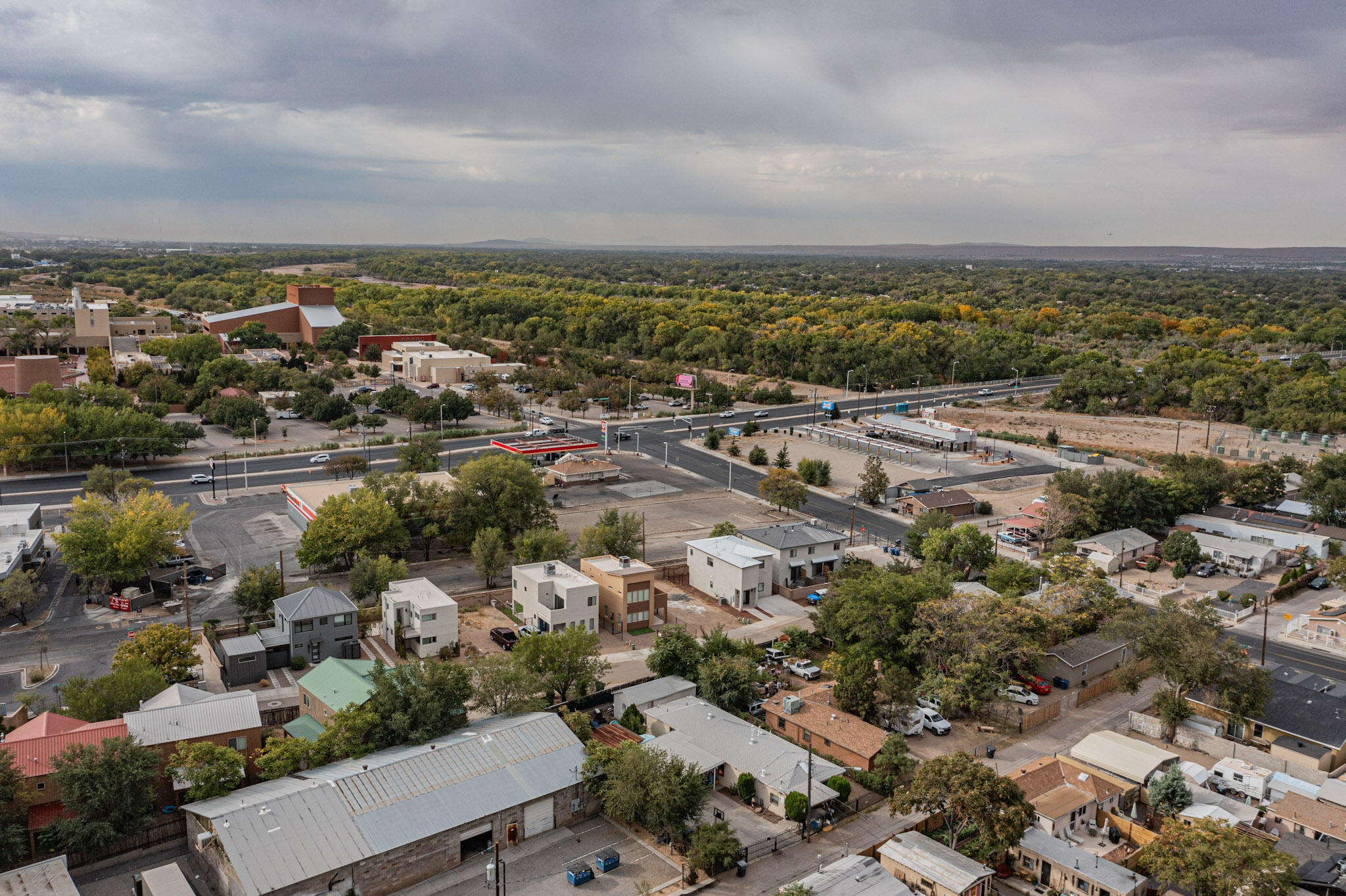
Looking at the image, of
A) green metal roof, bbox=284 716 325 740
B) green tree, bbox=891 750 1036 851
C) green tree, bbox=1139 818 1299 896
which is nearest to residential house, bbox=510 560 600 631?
green metal roof, bbox=284 716 325 740

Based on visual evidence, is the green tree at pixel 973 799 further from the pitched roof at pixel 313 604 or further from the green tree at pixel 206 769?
the pitched roof at pixel 313 604

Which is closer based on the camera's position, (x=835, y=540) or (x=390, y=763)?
(x=390, y=763)

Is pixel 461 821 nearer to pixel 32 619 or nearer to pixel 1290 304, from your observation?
pixel 32 619

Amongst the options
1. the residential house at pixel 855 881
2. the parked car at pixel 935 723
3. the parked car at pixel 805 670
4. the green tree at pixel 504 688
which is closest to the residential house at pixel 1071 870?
the residential house at pixel 855 881

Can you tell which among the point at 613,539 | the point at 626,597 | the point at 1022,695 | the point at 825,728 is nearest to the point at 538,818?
the point at 825,728

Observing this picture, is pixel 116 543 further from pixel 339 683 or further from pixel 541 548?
pixel 541 548

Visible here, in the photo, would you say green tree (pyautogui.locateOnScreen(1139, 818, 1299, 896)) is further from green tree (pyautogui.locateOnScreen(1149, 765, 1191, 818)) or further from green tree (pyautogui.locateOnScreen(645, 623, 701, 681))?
green tree (pyautogui.locateOnScreen(645, 623, 701, 681))

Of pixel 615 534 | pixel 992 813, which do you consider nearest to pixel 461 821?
pixel 992 813
